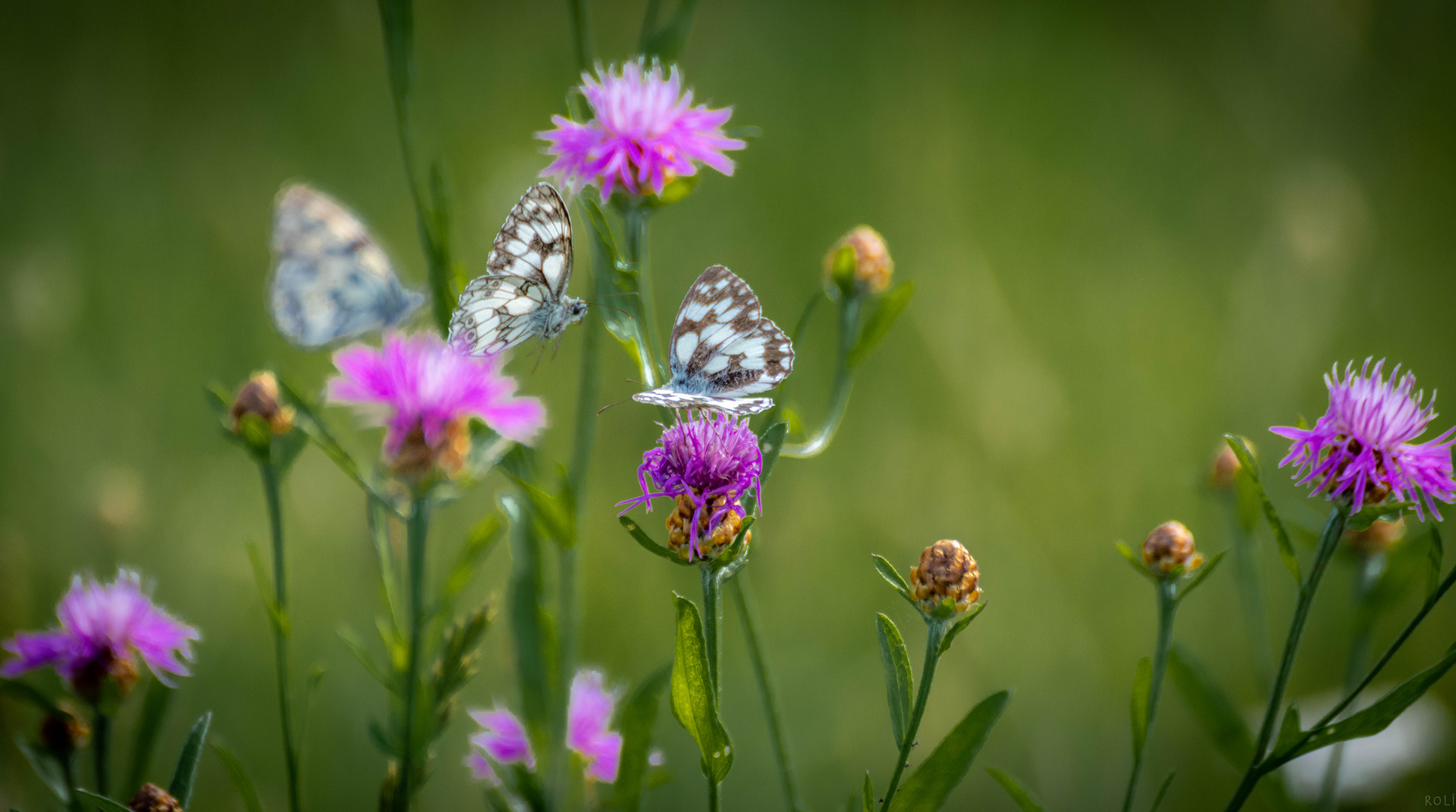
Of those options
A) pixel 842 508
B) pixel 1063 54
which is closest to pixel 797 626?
pixel 842 508

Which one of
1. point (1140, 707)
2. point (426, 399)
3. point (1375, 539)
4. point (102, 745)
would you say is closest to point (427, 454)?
point (426, 399)

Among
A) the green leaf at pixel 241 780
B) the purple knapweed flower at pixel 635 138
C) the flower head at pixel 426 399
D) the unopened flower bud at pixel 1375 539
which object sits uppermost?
the purple knapweed flower at pixel 635 138

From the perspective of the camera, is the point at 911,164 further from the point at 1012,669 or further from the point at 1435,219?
the point at 1435,219

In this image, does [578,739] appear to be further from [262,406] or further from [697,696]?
[262,406]

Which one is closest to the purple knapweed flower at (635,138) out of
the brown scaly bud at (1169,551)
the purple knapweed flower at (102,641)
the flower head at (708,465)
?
the flower head at (708,465)

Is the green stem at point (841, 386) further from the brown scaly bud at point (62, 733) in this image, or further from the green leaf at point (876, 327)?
the brown scaly bud at point (62, 733)

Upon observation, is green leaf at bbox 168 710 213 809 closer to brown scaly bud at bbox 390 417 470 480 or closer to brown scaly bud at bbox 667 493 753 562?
brown scaly bud at bbox 390 417 470 480
